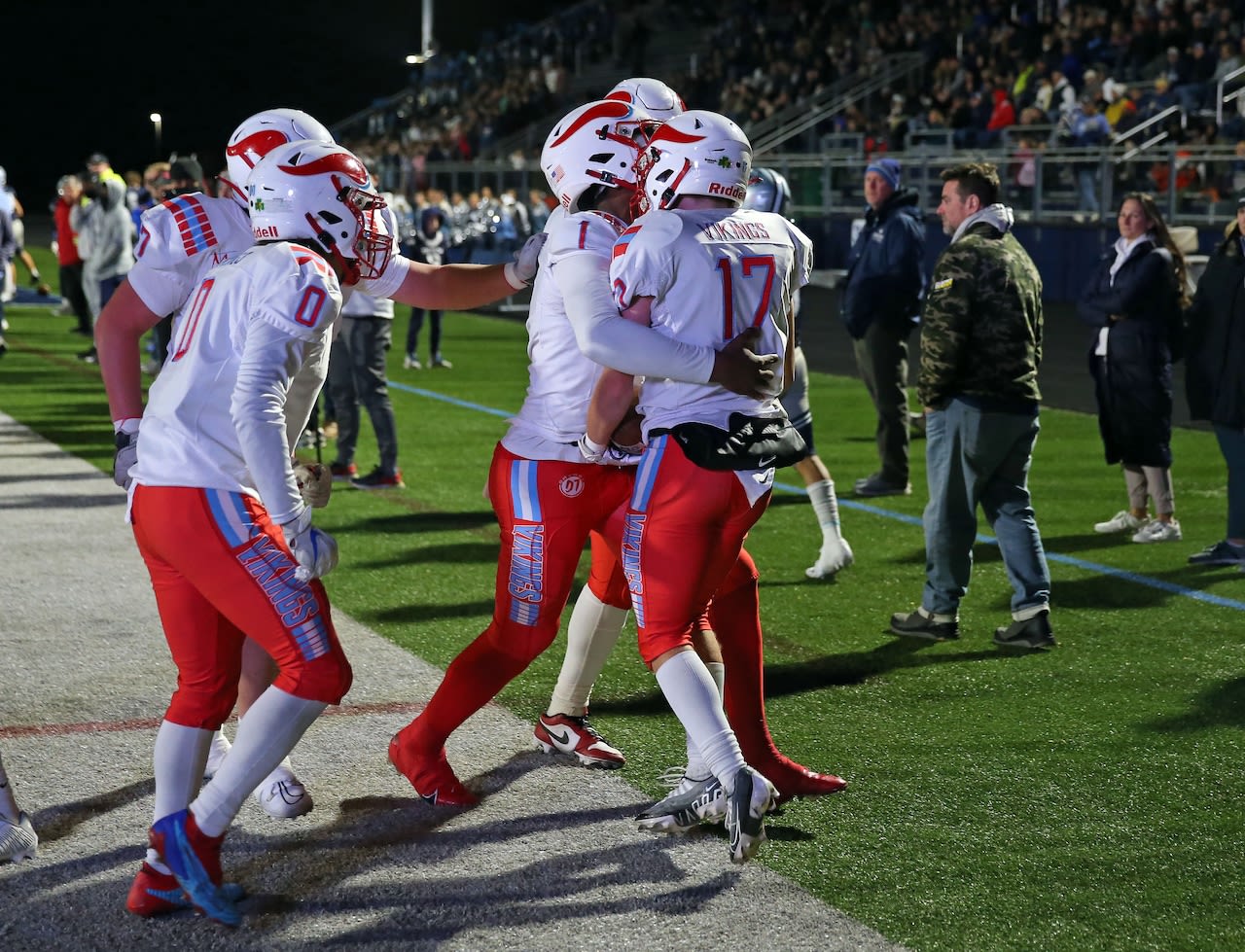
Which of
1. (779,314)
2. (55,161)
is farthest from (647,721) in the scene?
(55,161)

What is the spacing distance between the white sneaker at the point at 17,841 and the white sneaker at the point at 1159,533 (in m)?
6.15

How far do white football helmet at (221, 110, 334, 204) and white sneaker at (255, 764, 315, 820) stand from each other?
1699mm

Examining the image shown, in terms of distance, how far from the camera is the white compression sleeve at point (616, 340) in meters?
3.87

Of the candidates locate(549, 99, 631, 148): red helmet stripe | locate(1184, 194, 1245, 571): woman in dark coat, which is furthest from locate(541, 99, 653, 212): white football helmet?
locate(1184, 194, 1245, 571): woman in dark coat

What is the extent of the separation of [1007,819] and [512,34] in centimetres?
4495

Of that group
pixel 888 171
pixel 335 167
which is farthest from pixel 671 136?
pixel 888 171

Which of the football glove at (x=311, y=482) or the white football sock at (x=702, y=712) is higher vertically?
the football glove at (x=311, y=482)

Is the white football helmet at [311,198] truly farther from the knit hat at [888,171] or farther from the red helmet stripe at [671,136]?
the knit hat at [888,171]

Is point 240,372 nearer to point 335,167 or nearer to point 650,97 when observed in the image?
point 335,167

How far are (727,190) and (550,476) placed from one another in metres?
0.93

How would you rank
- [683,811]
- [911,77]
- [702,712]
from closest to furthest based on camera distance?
[702,712] → [683,811] → [911,77]

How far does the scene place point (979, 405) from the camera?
20.2 feet

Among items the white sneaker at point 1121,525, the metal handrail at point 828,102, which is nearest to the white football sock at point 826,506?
the white sneaker at point 1121,525

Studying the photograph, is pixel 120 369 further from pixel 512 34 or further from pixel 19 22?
pixel 19 22
